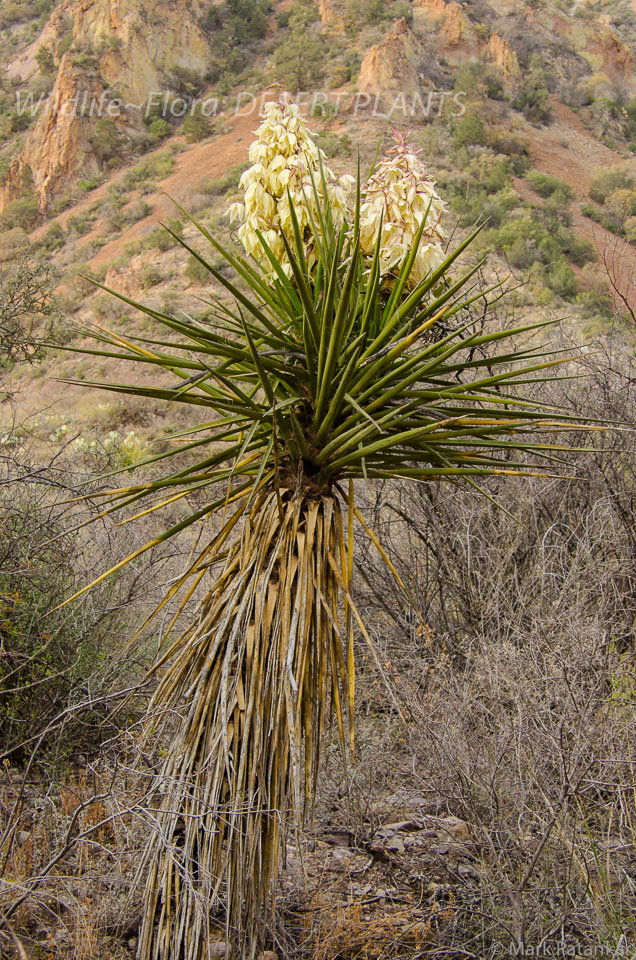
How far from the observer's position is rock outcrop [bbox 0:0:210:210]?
31.0 meters

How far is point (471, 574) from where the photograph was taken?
19.7ft

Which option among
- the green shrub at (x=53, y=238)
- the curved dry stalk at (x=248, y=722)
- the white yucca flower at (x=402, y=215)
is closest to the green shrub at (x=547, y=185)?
the green shrub at (x=53, y=238)

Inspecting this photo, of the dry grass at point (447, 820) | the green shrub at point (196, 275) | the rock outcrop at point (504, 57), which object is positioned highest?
the rock outcrop at point (504, 57)

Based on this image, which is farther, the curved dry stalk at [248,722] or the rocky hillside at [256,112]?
the rocky hillside at [256,112]

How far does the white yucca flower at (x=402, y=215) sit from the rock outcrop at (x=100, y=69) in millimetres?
31818

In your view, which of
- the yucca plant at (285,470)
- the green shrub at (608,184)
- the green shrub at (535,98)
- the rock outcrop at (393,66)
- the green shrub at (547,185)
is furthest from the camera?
the green shrub at (535,98)

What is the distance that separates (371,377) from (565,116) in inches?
1257

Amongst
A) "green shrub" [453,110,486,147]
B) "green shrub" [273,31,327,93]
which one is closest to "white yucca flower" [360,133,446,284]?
"green shrub" [453,110,486,147]

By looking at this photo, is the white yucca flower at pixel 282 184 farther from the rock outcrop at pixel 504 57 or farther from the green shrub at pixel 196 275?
the rock outcrop at pixel 504 57

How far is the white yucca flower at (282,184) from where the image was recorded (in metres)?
2.67

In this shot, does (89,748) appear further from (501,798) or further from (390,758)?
(501,798)

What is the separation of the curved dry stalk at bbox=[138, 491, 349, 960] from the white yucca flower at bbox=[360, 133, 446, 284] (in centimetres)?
93

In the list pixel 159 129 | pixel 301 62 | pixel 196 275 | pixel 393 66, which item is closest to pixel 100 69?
pixel 159 129

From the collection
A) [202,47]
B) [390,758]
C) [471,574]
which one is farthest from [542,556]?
[202,47]
